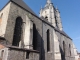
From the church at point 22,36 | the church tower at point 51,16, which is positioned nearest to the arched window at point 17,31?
the church at point 22,36

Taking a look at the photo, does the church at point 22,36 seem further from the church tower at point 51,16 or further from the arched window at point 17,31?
the church tower at point 51,16

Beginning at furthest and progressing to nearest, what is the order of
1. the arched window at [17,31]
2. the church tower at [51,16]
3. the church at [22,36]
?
the church tower at [51,16], the arched window at [17,31], the church at [22,36]

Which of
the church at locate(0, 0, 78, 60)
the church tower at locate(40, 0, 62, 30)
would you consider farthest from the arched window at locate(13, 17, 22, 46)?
the church tower at locate(40, 0, 62, 30)

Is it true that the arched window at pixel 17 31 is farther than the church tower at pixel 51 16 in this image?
No

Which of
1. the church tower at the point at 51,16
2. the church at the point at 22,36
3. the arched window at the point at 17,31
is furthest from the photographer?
the church tower at the point at 51,16

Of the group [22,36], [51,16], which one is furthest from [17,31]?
[51,16]

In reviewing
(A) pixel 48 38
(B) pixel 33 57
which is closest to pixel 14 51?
(B) pixel 33 57

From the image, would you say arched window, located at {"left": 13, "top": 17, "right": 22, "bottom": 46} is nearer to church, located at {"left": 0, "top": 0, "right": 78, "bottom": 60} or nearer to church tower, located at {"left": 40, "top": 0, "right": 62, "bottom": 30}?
church, located at {"left": 0, "top": 0, "right": 78, "bottom": 60}

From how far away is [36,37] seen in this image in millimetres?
13047

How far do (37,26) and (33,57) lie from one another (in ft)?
19.6

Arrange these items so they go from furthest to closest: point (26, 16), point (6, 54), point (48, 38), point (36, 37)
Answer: point (48, 38) → point (36, 37) → point (26, 16) → point (6, 54)

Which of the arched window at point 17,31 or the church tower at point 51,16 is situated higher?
the church tower at point 51,16

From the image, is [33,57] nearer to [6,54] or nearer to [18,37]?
[6,54]

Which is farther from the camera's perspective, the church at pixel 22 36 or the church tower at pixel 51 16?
the church tower at pixel 51 16
